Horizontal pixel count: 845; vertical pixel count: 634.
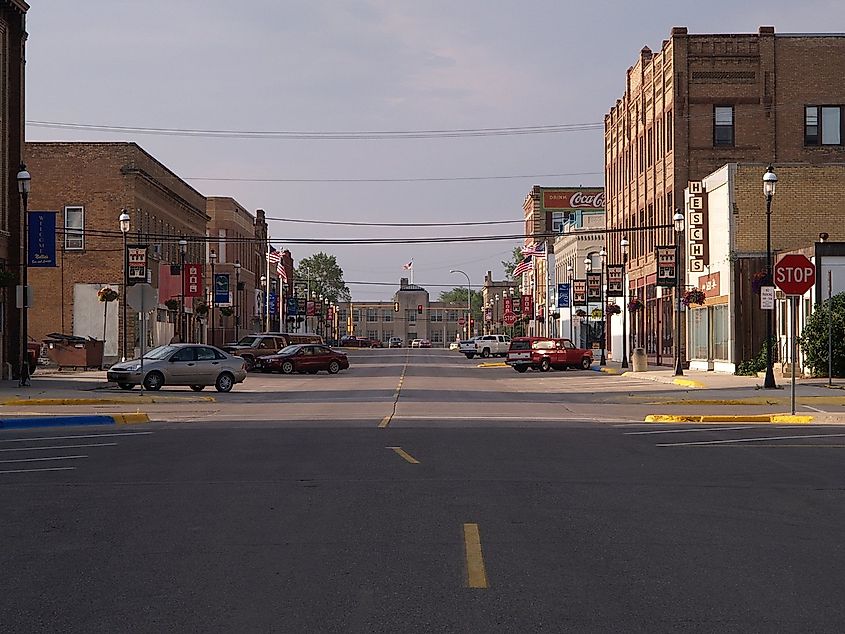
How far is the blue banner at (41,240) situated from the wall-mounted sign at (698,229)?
86.2 ft

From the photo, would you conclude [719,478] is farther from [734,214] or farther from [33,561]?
[734,214]

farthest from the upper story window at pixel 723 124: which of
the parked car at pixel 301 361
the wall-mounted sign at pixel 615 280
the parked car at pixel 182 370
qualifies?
the parked car at pixel 182 370

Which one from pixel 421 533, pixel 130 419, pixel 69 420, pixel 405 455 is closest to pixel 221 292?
pixel 130 419

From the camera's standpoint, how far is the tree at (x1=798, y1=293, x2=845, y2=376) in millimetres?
36969

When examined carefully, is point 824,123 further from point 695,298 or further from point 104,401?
point 104,401

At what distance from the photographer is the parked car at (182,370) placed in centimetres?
3431

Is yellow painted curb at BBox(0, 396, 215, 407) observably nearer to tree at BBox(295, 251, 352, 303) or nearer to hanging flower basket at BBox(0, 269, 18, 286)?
hanging flower basket at BBox(0, 269, 18, 286)

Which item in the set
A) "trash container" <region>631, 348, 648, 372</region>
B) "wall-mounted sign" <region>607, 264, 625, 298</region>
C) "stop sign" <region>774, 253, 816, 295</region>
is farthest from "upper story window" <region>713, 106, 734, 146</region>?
"stop sign" <region>774, 253, 816, 295</region>

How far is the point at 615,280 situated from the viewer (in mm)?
60375

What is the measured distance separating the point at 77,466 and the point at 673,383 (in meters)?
29.7

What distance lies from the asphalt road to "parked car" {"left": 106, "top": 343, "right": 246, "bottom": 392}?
50.8ft

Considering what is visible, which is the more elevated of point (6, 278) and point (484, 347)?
point (6, 278)

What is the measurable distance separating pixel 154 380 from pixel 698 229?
25.3m

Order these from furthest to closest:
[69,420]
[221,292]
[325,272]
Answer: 1. [325,272]
2. [221,292]
3. [69,420]
